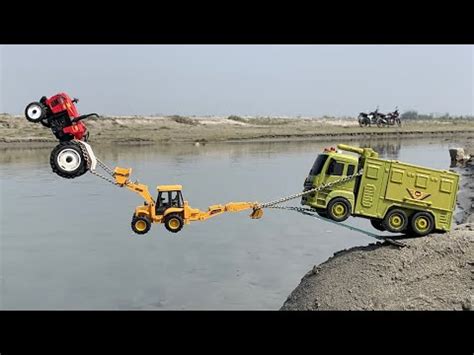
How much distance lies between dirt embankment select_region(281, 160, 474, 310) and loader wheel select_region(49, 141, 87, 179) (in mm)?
8146

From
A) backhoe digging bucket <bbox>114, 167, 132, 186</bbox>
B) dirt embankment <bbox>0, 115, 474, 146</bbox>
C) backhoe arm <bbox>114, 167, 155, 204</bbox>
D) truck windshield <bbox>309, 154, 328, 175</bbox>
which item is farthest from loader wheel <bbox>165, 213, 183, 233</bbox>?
dirt embankment <bbox>0, 115, 474, 146</bbox>

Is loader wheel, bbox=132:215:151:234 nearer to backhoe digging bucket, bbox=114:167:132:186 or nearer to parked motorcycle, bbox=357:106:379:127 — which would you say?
backhoe digging bucket, bbox=114:167:132:186

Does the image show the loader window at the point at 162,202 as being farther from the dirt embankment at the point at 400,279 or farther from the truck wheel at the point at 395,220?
the dirt embankment at the point at 400,279

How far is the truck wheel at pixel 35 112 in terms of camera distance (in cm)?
880

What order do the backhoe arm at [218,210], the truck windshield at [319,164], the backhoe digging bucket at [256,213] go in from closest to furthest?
the backhoe arm at [218,210] → the backhoe digging bucket at [256,213] → the truck windshield at [319,164]

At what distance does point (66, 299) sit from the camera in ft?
57.2

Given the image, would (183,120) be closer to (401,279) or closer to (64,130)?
(401,279)

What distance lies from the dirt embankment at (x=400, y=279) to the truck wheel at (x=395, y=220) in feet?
5.27

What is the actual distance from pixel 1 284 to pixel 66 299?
293 cm

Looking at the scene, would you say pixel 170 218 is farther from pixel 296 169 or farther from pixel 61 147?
pixel 296 169

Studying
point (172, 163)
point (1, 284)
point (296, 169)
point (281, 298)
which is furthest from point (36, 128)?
point (281, 298)

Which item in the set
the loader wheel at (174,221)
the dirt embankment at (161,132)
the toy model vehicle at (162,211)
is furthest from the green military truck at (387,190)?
the dirt embankment at (161,132)

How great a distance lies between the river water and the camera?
17.7m

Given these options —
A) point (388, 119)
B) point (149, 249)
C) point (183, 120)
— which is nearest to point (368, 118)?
point (388, 119)
